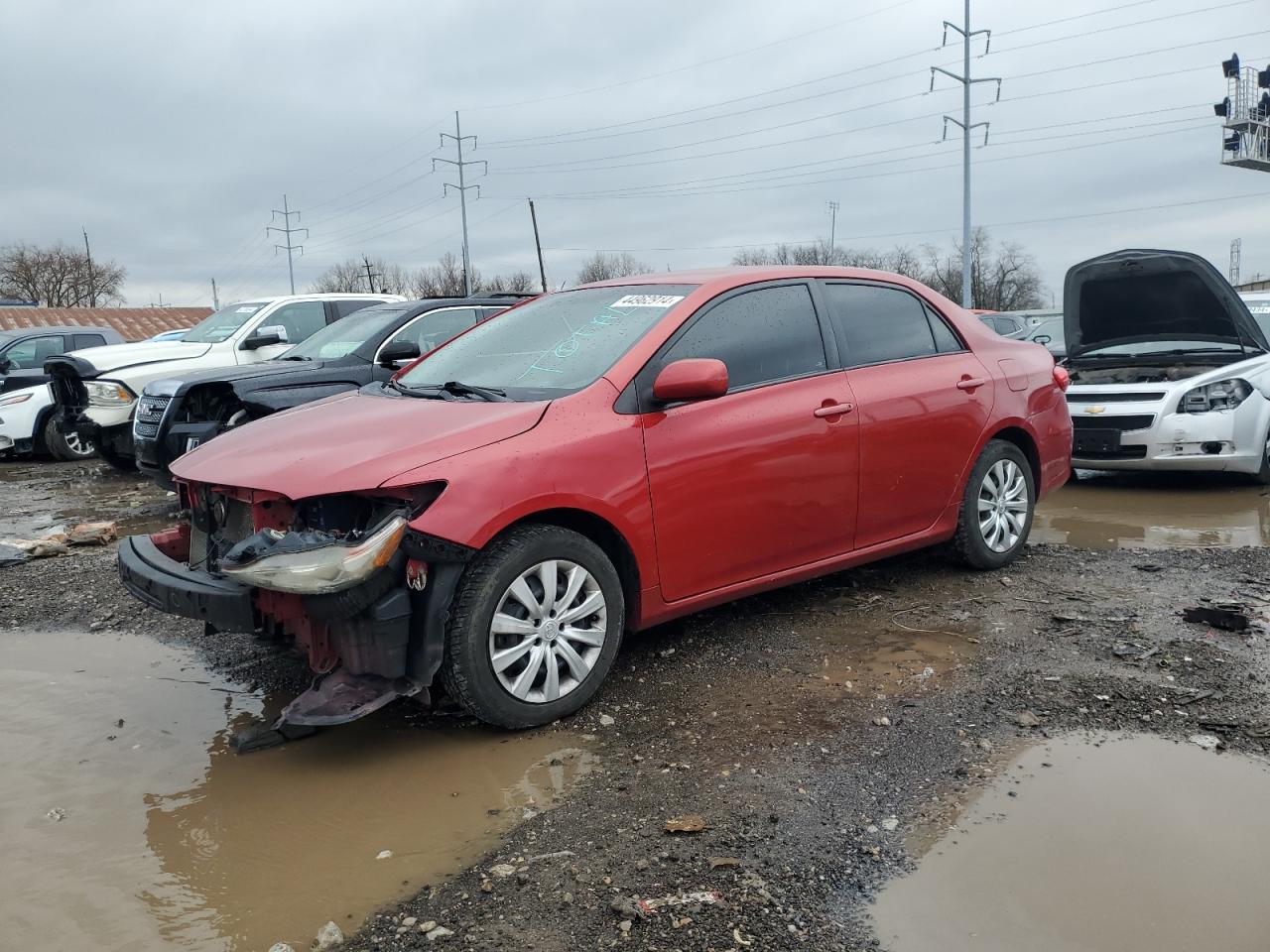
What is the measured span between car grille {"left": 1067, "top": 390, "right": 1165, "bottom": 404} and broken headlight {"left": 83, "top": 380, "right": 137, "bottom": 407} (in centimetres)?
868

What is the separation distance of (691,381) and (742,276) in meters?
0.99

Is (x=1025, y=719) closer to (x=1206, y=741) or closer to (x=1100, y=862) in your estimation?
(x=1206, y=741)

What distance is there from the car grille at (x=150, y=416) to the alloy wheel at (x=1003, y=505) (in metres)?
6.00

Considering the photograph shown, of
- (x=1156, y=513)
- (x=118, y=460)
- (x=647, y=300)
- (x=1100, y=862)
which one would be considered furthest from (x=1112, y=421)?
(x=118, y=460)

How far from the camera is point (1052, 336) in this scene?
17.6 meters

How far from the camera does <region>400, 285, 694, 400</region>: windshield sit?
4.18m

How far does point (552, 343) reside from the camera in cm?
451

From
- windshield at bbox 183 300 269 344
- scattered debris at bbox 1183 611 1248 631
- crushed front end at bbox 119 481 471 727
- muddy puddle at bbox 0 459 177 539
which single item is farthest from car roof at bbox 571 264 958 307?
windshield at bbox 183 300 269 344

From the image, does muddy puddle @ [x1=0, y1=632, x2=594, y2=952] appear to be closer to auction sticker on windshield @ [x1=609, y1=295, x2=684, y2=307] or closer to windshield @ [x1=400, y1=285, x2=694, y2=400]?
windshield @ [x1=400, y1=285, x2=694, y2=400]

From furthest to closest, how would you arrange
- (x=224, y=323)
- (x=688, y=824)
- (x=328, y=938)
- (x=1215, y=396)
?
(x=224, y=323) → (x=1215, y=396) → (x=688, y=824) → (x=328, y=938)

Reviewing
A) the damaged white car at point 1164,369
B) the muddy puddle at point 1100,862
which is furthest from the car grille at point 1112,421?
the muddy puddle at point 1100,862

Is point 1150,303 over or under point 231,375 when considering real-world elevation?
over

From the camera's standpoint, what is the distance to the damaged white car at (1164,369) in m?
8.17

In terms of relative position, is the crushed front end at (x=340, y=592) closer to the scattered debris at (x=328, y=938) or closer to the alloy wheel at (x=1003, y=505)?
the scattered debris at (x=328, y=938)
